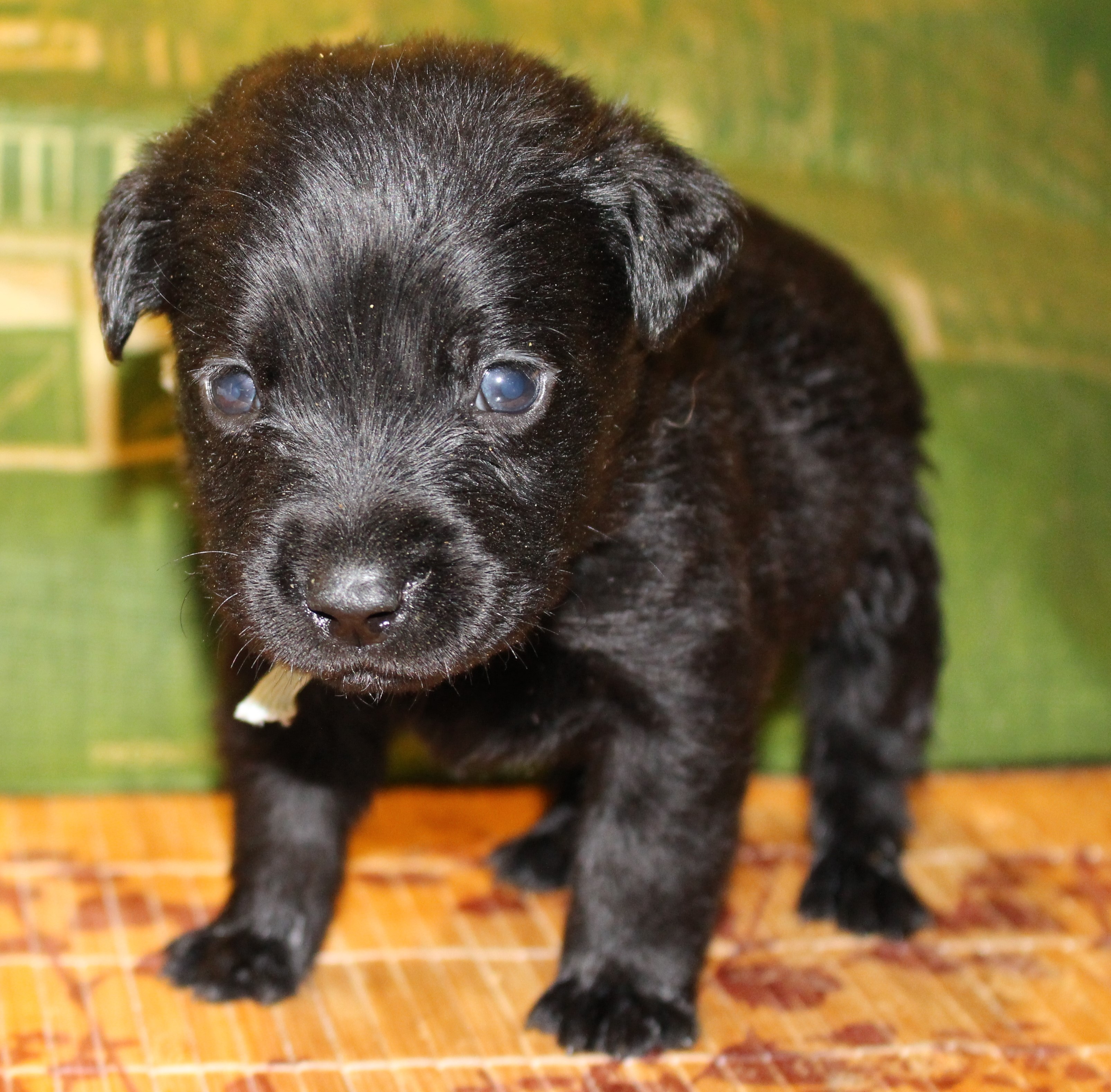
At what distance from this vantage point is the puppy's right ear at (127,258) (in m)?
2.62

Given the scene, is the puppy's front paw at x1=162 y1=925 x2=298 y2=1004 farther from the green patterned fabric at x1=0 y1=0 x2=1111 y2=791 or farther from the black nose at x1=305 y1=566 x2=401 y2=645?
the black nose at x1=305 y1=566 x2=401 y2=645

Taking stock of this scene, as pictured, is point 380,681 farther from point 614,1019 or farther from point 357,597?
point 614,1019

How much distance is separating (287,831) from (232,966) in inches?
9.8

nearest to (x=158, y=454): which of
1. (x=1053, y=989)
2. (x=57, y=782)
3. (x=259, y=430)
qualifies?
(x=57, y=782)

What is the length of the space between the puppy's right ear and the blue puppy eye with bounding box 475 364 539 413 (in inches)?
23.7

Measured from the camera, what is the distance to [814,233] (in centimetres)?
429

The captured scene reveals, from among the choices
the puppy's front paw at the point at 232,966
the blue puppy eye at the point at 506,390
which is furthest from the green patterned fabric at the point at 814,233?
the blue puppy eye at the point at 506,390

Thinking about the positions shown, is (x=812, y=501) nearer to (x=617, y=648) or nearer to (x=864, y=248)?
(x=617, y=648)

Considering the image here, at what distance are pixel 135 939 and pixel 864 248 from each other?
2520mm

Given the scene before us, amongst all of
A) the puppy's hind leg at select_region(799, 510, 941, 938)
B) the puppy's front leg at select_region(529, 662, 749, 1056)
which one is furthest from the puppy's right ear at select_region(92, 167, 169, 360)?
the puppy's hind leg at select_region(799, 510, 941, 938)

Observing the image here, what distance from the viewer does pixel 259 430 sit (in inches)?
94.3

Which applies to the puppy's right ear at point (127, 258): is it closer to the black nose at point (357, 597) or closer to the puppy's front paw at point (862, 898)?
the black nose at point (357, 597)

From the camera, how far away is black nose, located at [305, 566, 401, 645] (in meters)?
2.19

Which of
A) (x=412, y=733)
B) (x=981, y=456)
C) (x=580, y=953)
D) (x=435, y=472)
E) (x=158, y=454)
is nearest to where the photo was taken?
(x=435, y=472)
